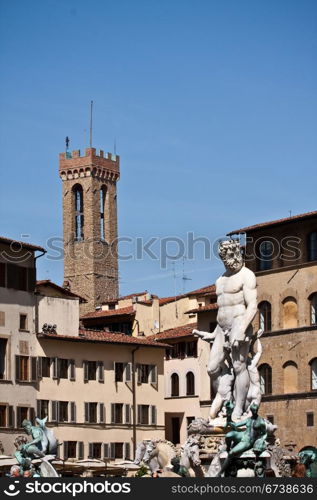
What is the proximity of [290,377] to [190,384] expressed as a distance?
36.7 ft

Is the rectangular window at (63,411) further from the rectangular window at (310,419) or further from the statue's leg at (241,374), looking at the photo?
the statue's leg at (241,374)

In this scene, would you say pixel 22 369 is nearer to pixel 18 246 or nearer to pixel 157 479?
pixel 18 246

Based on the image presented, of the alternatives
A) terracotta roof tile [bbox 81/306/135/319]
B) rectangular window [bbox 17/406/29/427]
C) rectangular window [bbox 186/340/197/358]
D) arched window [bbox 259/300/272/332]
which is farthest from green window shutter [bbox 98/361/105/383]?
terracotta roof tile [bbox 81/306/135/319]

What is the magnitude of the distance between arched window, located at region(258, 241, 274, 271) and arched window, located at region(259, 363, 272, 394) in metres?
6.00

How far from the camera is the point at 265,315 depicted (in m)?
103

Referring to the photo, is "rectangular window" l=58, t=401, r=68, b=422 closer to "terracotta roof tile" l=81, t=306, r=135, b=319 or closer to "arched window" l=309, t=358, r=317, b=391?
"arched window" l=309, t=358, r=317, b=391

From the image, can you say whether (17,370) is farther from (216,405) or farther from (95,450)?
(216,405)

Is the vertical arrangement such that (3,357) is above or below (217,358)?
above

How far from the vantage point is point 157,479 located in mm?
31469

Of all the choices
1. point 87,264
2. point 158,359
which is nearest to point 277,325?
point 158,359

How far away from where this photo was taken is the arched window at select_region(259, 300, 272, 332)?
103 m

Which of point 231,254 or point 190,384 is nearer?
point 231,254

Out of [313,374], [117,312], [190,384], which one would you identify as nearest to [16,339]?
[190,384]

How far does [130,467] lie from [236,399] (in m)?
44.5
